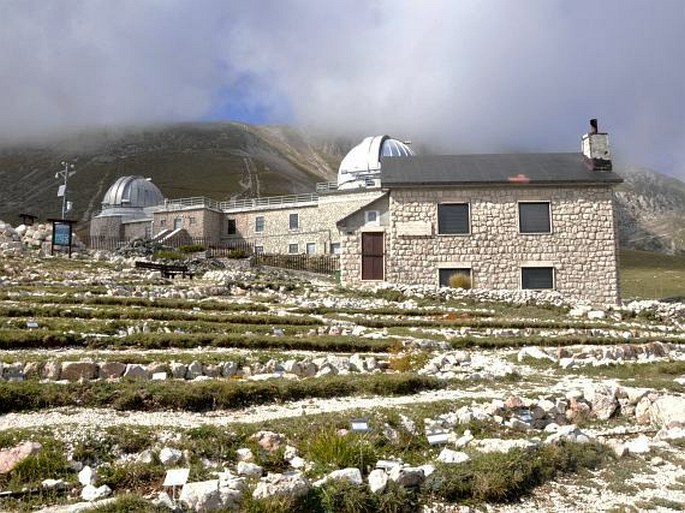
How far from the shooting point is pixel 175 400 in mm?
9781

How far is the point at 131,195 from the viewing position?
3332 inches

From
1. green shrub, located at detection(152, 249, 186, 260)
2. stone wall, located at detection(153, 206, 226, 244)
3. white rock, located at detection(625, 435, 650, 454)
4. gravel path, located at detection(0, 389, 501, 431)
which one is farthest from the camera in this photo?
stone wall, located at detection(153, 206, 226, 244)

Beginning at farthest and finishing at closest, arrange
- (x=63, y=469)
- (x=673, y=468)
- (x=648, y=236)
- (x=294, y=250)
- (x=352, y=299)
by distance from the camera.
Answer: (x=648, y=236) < (x=294, y=250) < (x=352, y=299) < (x=673, y=468) < (x=63, y=469)

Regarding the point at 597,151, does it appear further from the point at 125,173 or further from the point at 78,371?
the point at 125,173

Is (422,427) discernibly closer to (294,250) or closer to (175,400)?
(175,400)

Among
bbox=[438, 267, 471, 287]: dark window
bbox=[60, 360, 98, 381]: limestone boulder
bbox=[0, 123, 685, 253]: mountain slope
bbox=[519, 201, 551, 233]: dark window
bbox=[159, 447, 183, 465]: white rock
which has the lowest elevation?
bbox=[159, 447, 183, 465]: white rock

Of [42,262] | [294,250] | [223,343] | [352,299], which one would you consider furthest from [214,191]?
[223,343]

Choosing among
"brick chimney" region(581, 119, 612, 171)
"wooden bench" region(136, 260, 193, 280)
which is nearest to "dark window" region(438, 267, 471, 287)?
"brick chimney" region(581, 119, 612, 171)

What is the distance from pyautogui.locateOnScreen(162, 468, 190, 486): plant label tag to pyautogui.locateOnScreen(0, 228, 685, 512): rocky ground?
4cm

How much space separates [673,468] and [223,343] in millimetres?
11130

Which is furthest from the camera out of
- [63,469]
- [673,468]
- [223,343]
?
[223,343]

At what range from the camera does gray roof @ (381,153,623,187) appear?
35375mm

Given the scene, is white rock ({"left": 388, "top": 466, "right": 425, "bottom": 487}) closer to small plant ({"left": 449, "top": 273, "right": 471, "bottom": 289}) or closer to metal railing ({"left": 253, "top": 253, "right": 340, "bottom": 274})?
small plant ({"left": 449, "top": 273, "right": 471, "bottom": 289})

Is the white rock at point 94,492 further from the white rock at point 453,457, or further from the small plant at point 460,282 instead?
the small plant at point 460,282
